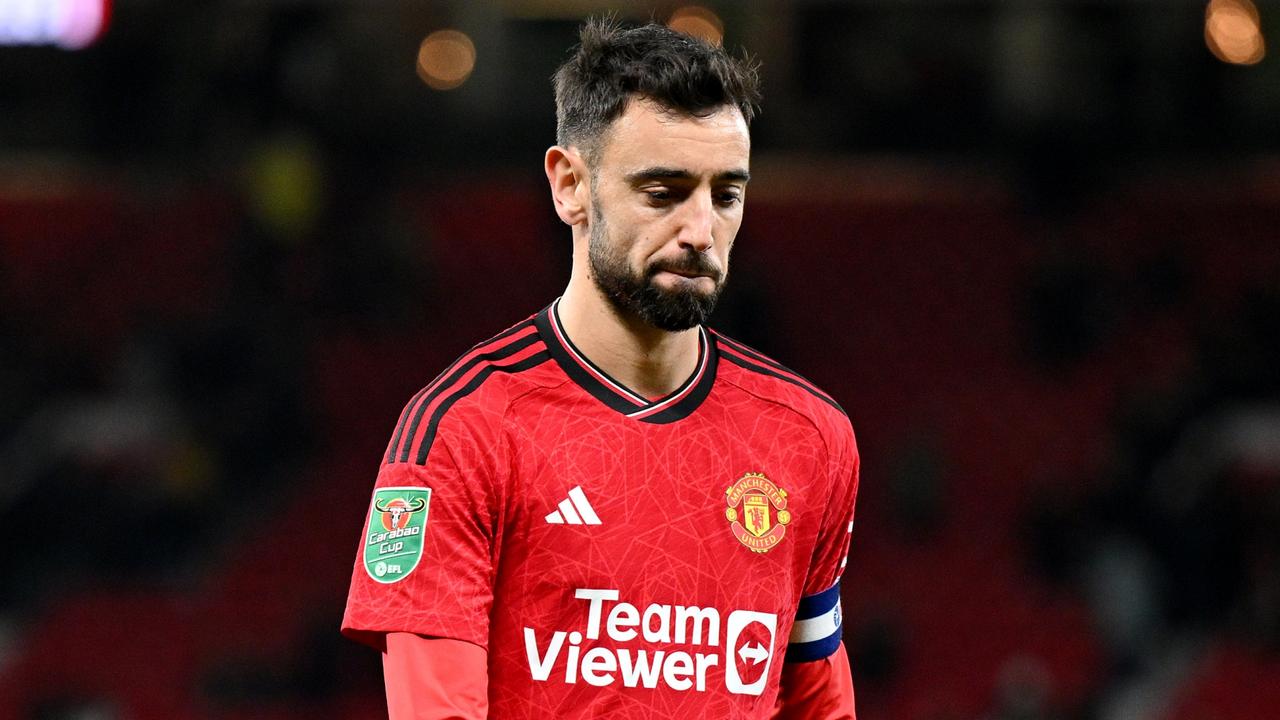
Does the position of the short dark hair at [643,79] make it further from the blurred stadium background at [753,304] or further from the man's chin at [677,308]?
the blurred stadium background at [753,304]

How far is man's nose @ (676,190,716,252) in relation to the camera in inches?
98.2

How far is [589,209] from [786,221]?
33.8ft

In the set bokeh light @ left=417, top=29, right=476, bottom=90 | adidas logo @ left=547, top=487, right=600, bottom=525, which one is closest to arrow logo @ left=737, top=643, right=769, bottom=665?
adidas logo @ left=547, top=487, right=600, bottom=525

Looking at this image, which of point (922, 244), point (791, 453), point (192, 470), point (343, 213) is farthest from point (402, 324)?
point (791, 453)

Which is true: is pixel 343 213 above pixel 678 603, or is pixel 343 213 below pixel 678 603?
below

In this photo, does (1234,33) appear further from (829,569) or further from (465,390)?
(465,390)

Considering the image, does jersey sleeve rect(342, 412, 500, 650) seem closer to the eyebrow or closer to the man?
the man

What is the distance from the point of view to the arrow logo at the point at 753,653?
263 centimetres

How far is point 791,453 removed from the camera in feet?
8.95

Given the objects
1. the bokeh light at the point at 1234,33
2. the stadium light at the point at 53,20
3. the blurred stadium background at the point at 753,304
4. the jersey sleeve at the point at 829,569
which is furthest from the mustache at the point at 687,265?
the bokeh light at the point at 1234,33

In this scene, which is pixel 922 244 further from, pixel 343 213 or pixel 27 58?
pixel 27 58

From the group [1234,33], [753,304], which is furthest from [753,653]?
[1234,33]

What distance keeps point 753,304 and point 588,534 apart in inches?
338

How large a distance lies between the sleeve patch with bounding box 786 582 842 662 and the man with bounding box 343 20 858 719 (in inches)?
4.6
